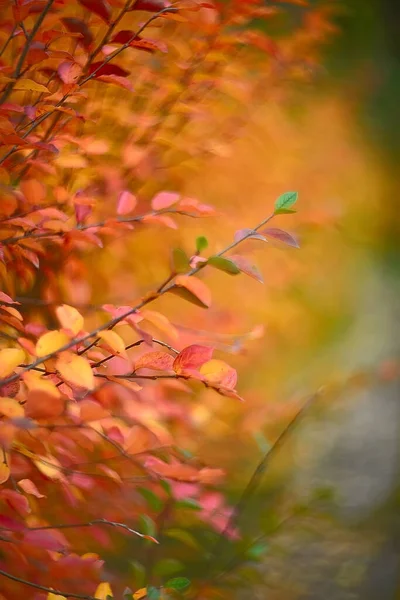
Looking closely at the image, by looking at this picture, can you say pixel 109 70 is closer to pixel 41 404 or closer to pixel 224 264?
pixel 224 264

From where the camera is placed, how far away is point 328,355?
2.28 m

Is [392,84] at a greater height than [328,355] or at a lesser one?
greater

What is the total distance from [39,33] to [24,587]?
A: 715mm

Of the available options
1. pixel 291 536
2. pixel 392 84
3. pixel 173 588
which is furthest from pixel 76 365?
pixel 392 84

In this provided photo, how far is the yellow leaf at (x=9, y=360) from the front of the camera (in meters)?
0.50

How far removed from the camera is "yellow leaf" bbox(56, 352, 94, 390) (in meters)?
0.49

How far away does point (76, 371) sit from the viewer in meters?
0.50

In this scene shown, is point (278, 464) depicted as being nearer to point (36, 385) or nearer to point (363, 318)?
point (363, 318)

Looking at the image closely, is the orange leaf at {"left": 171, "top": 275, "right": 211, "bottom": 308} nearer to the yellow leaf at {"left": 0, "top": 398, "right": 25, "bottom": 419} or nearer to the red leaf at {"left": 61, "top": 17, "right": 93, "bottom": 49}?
the yellow leaf at {"left": 0, "top": 398, "right": 25, "bottom": 419}

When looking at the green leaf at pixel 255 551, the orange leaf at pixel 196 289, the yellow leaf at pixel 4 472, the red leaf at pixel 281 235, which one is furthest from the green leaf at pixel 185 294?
the green leaf at pixel 255 551

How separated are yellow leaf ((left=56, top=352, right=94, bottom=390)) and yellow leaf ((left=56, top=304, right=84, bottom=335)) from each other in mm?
38

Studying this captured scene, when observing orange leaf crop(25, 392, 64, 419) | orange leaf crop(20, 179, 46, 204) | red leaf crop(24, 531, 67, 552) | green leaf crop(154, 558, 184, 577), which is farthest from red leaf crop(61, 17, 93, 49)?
green leaf crop(154, 558, 184, 577)

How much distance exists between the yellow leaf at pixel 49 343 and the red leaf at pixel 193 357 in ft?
0.40

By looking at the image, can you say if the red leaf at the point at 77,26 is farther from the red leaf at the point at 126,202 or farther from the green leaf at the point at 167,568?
the green leaf at the point at 167,568
